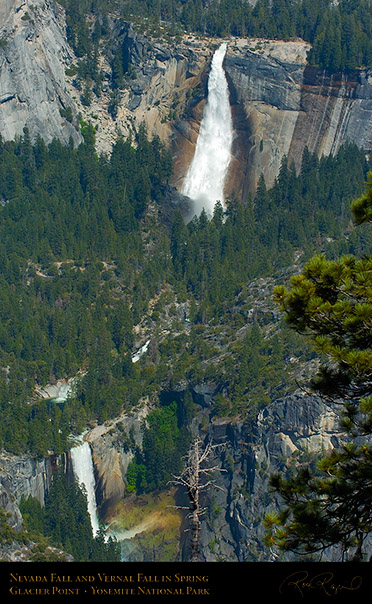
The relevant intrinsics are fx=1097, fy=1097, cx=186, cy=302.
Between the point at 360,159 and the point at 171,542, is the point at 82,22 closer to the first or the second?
the point at 360,159

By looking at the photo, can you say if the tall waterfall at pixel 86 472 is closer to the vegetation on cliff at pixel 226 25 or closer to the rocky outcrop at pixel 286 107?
the rocky outcrop at pixel 286 107

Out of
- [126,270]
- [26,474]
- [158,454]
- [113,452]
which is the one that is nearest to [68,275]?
[126,270]

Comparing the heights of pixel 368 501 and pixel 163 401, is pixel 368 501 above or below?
above

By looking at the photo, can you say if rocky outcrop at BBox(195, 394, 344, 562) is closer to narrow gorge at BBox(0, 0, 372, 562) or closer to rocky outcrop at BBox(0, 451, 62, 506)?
narrow gorge at BBox(0, 0, 372, 562)

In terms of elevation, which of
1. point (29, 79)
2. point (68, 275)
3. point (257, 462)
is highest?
point (29, 79)

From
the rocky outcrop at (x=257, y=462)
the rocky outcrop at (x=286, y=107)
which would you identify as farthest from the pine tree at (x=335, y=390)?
the rocky outcrop at (x=286, y=107)

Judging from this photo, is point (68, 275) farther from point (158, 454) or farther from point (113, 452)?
point (158, 454)
